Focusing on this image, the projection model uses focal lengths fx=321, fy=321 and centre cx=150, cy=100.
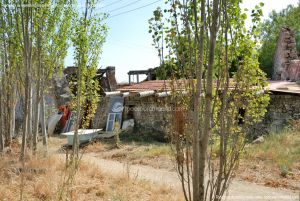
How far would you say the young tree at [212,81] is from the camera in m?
2.87

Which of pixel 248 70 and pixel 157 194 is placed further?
pixel 157 194

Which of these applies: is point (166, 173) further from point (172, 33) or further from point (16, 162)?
point (172, 33)

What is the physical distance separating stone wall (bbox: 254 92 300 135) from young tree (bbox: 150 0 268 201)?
29.3ft

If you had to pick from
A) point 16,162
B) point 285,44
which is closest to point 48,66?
point 16,162

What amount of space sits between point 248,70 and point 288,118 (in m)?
9.62

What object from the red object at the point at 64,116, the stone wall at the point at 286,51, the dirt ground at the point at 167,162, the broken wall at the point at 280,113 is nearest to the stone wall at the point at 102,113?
the red object at the point at 64,116

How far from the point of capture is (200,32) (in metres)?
2.96

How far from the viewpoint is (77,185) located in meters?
5.36

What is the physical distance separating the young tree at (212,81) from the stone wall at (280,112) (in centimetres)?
893

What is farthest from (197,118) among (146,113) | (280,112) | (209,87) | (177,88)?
(146,113)

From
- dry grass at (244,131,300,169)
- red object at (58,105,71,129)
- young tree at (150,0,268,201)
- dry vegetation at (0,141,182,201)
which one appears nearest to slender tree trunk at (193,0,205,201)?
young tree at (150,0,268,201)

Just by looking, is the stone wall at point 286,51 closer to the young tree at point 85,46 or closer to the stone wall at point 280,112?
the stone wall at point 280,112

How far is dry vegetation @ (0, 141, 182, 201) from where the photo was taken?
477 centimetres

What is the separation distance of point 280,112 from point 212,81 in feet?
32.7
